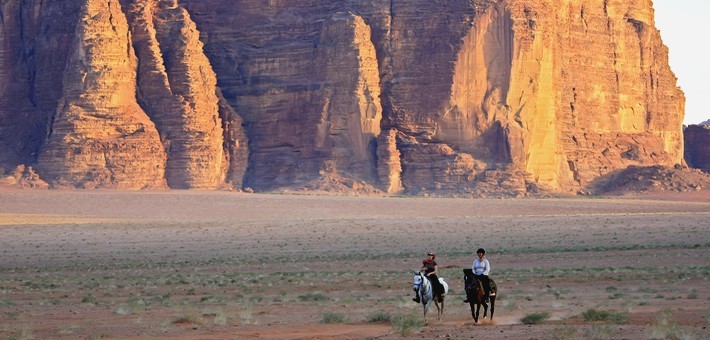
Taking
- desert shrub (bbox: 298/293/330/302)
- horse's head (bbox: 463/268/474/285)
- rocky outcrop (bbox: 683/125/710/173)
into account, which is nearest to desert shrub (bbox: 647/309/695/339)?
horse's head (bbox: 463/268/474/285)

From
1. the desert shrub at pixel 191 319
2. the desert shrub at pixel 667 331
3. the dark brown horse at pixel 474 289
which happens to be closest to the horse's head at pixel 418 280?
the dark brown horse at pixel 474 289

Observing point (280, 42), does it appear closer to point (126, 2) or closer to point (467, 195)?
point (126, 2)

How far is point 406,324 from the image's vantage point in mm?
20828

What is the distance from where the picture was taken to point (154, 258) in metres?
41.3

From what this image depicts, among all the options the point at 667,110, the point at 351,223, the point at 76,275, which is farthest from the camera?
the point at 667,110

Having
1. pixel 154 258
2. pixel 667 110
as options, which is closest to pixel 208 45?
pixel 667 110

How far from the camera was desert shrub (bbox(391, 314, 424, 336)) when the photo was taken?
67.6 feet

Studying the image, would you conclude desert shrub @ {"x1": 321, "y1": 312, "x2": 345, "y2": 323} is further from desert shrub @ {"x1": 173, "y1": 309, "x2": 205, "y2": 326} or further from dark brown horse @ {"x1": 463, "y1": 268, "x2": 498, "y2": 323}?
dark brown horse @ {"x1": 463, "y1": 268, "x2": 498, "y2": 323}

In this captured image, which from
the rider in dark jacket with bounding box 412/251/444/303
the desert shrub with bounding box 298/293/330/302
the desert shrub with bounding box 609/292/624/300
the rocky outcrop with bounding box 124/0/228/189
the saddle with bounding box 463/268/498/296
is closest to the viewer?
the saddle with bounding box 463/268/498/296

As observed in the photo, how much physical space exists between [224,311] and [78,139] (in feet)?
165

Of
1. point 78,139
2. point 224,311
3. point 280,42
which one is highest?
point 280,42

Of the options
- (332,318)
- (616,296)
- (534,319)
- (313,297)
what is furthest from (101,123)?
(534,319)

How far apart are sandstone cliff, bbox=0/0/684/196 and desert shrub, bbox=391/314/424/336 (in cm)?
5108

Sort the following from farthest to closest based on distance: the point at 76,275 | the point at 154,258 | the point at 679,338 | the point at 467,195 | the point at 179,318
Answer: the point at 467,195 < the point at 154,258 < the point at 76,275 < the point at 179,318 < the point at 679,338
